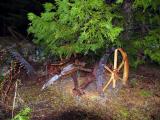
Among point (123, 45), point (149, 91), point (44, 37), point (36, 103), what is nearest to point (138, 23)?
point (123, 45)

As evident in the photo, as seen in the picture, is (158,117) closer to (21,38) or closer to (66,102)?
(66,102)

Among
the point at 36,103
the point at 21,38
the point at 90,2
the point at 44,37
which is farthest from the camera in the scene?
the point at 21,38

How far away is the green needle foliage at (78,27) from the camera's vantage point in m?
5.35

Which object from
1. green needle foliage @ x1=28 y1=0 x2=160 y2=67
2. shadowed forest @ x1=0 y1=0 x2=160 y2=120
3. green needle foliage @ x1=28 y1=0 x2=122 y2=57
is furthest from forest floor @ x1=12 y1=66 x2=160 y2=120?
green needle foliage @ x1=28 y1=0 x2=122 y2=57

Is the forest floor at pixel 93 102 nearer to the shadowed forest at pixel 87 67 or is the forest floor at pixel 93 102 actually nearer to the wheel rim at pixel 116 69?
the shadowed forest at pixel 87 67

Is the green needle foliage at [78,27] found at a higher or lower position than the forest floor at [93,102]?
higher

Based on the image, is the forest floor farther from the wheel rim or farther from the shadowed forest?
the wheel rim

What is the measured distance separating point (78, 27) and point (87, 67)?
3.86 ft

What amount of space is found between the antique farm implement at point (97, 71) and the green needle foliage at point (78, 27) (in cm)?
29

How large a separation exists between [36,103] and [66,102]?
50 centimetres

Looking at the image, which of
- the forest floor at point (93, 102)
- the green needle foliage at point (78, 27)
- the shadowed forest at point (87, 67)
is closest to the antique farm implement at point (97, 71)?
the shadowed forest at point (87, 67)

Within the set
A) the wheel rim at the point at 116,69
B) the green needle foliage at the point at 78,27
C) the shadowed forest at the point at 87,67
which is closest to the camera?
the green needle foliage at the point at 78,27

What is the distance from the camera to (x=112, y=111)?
5.62 metres

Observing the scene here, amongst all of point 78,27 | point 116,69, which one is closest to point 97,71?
point 116,69
